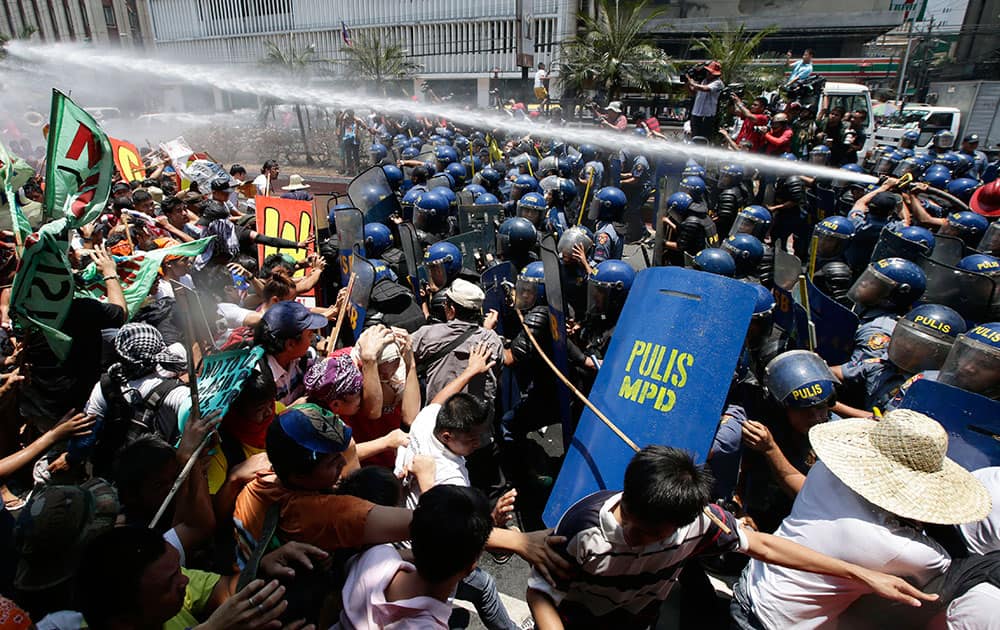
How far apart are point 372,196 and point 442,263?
8.68 feet

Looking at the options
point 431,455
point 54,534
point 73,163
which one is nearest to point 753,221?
point 431,455

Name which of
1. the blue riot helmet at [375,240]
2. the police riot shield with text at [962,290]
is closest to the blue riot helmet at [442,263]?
the blue riot helmet at [375,240]

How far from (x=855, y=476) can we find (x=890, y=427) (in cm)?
23

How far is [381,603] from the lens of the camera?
5.41 feet

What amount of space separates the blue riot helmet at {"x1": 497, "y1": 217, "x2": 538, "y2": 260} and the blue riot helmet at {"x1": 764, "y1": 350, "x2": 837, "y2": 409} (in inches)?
123

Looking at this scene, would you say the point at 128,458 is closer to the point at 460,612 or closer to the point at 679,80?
the point at 460,612

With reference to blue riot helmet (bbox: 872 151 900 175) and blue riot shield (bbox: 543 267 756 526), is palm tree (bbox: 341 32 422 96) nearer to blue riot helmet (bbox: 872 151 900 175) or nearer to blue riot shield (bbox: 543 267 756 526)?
blue riot helmet (bbox: 872 151 900 175)

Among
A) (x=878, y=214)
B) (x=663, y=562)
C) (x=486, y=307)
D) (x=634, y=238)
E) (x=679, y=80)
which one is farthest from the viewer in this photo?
(x=679, y=80)

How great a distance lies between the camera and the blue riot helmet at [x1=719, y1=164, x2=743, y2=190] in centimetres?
866

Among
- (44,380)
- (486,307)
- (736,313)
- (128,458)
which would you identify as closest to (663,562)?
(736,313)

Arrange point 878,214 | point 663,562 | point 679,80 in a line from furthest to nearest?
point 679,80, point 878,214, point 663,562

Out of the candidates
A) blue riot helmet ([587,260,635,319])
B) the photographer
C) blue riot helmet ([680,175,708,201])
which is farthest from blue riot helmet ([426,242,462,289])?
the photographer

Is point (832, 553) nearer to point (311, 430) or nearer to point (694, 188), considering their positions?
point (311, 430)

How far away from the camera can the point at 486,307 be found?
4340mm
